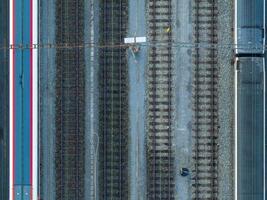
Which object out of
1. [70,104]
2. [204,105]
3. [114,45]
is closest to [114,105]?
[70,104]

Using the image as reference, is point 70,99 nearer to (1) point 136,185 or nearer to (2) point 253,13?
(1) point 136,185

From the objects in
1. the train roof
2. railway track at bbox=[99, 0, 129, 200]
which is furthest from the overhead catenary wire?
the train roof

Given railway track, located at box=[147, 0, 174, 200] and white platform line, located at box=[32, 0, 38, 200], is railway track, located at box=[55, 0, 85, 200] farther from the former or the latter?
railway track, located at box=[147, 0, 174, 200]

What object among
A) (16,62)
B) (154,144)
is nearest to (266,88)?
(154,144)

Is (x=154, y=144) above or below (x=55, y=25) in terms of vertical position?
below

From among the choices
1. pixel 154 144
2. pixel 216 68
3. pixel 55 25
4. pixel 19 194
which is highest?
pixel 55 25

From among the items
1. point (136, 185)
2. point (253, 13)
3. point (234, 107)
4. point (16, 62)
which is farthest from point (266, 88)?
point (16, 62)
